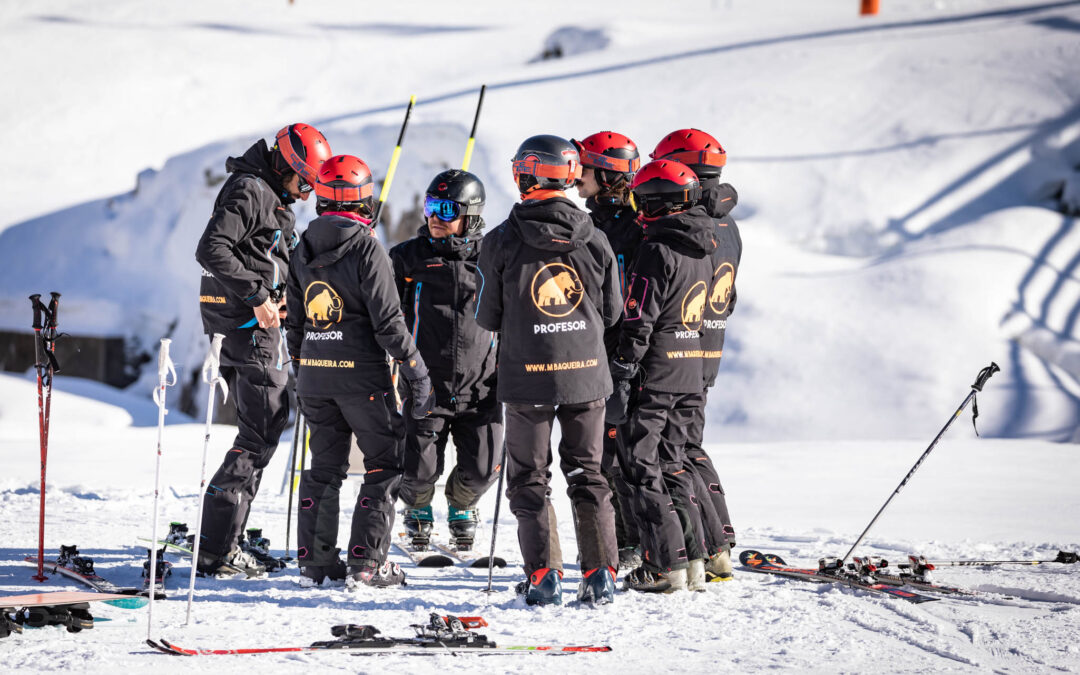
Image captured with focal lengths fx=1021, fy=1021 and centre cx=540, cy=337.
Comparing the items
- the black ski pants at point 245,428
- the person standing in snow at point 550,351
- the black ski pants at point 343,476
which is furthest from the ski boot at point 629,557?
the black ski pants at point 245,428

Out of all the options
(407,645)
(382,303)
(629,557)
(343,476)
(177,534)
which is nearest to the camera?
(407,645)

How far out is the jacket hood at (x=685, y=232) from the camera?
4.95 metres

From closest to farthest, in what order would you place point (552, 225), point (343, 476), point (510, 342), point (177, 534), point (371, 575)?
point (552, 225), point (510, 342), point (371, 575), point (343, 476), point (177, 534)

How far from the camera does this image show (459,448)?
588 centimetres

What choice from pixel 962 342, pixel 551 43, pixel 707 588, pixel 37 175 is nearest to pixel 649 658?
pixel 707 588

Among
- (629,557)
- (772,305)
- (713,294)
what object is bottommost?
(629,557)

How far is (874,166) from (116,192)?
1623 cm

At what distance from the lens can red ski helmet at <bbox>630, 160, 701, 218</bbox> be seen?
4.98 meters

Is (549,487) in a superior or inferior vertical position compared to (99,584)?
superior

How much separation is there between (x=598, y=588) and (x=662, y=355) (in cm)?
117

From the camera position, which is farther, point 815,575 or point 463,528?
point 463,528

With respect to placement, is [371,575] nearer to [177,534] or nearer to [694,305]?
[177,534]

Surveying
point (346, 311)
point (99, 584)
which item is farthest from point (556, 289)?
point (99, 584)

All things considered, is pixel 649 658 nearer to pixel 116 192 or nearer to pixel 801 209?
pixel 801 209
